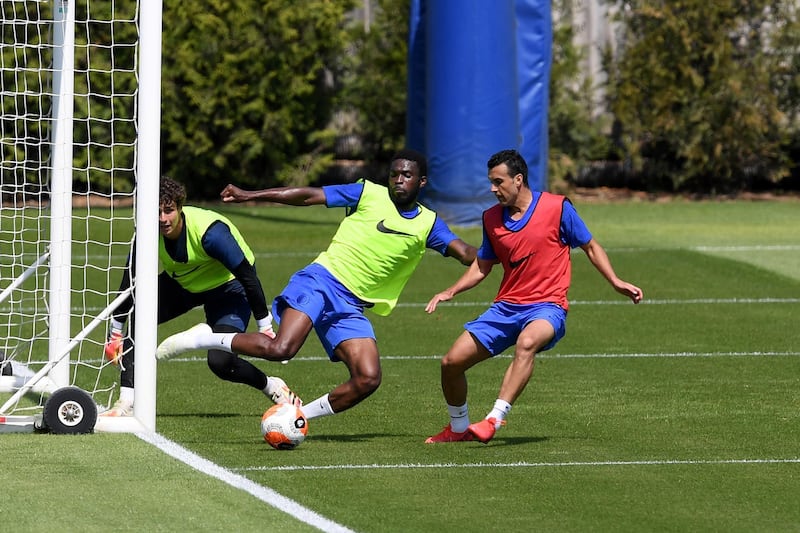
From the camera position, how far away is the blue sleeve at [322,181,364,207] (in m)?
9.43

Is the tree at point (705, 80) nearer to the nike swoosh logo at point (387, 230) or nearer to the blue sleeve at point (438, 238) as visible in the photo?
the blue sleeve at point (438, 238)

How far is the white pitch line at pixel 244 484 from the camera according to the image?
6.95m

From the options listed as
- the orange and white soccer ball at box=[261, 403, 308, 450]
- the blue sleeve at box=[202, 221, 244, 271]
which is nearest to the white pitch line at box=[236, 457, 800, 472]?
the orange and white soccer ball at box=[261, 403, 308, 450]

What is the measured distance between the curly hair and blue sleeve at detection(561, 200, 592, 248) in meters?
2.31

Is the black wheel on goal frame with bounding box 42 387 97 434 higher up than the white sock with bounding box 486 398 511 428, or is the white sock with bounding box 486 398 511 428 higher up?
the white sock with bounding box 486 398 511 428

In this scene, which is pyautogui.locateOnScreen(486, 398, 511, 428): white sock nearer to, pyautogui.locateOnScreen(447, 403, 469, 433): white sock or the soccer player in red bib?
the soccer player in red bib

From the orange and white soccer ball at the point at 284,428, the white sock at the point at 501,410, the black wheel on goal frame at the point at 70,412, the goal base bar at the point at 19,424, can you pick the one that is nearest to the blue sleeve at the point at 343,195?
the orange and white soccer ball at the point at 284,428

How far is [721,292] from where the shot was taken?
17266 mm

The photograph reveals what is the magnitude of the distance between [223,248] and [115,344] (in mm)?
1104

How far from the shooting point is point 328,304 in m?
9.30

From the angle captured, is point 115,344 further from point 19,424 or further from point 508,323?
point 508,323

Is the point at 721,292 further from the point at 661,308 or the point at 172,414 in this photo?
the point at 172,414

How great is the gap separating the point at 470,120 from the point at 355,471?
1504 centimetres

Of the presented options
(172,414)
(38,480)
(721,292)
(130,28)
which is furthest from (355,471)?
(130,28)
